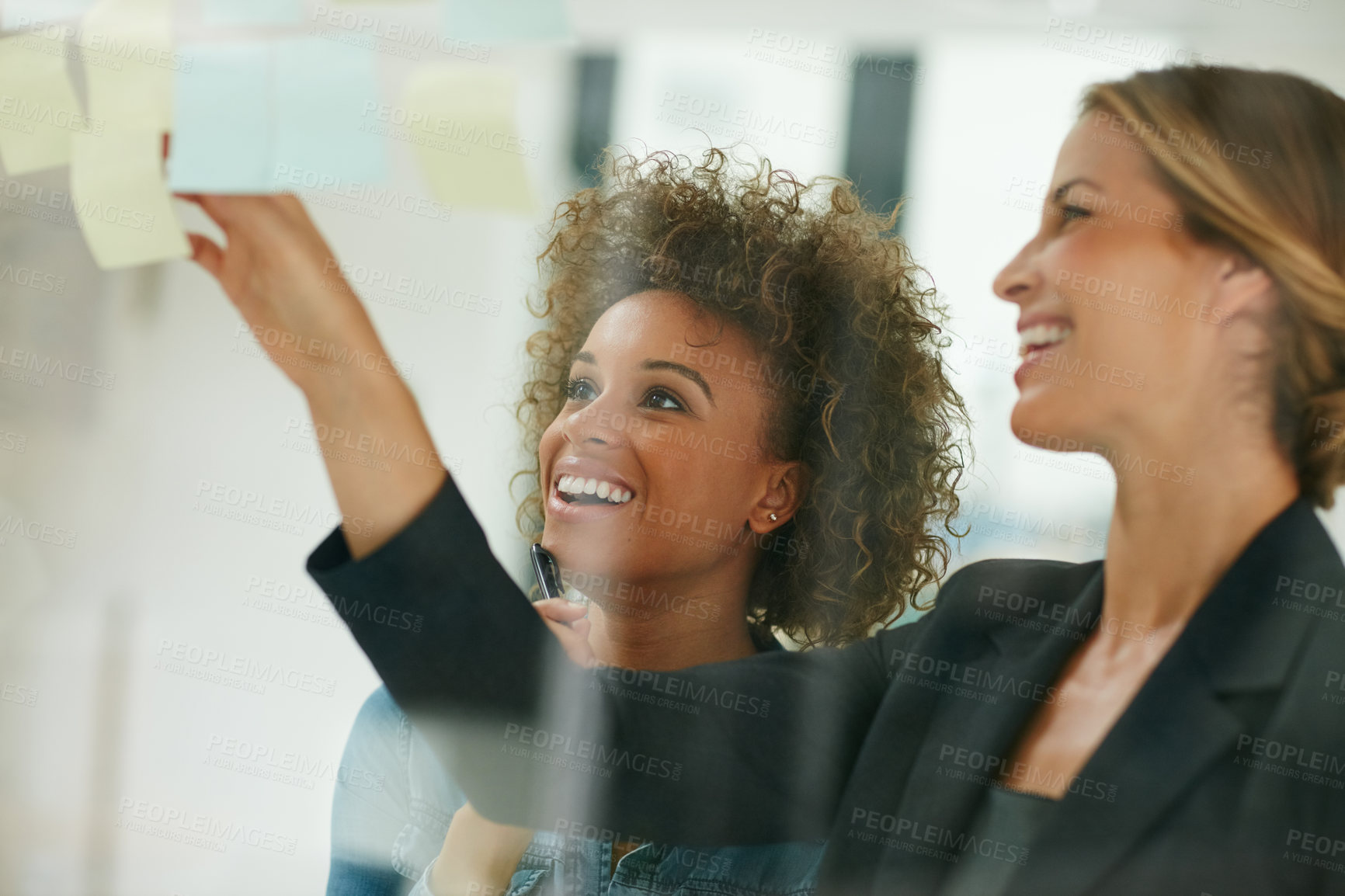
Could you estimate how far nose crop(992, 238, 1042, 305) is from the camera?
877mm

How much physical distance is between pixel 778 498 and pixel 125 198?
696 mm

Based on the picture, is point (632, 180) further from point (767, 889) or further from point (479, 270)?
point (767, 889)

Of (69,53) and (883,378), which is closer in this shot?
(883,378)

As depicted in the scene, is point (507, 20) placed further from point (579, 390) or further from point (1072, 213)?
point (1072, 213)

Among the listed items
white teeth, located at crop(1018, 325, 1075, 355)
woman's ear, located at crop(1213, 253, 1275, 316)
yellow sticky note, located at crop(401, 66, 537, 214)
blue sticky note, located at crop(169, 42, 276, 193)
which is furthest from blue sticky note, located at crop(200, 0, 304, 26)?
woman's ear, located at crop(1213, 253, 1275, 316)

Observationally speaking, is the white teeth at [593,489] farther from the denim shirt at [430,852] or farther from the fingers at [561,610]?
the denim shirt at [430,852]

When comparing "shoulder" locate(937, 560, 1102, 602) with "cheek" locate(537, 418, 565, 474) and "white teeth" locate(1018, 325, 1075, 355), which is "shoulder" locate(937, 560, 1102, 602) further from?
"cheek" locate(537, 418, 565, 474)

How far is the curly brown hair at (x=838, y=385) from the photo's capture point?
894 millimetres

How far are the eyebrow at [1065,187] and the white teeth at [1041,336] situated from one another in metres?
0.11

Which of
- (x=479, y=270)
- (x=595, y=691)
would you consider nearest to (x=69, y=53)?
(x=479, y=270)

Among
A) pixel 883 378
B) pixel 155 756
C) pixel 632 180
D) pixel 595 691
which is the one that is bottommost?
pixel 155 756

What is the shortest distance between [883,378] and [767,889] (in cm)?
47

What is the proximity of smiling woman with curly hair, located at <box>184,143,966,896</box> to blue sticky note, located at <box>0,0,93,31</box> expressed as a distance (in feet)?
0.95

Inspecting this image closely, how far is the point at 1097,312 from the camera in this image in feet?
2.79
